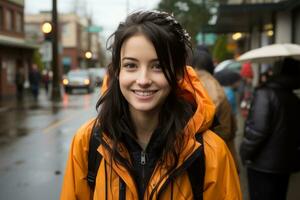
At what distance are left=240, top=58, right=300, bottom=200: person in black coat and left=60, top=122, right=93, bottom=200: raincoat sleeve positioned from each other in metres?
2.37

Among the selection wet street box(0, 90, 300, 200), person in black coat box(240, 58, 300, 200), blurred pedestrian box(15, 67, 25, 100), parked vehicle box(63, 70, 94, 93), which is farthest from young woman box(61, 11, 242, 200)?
parked vehicle box(63, 70, 94, 93)

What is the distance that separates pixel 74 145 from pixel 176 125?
1.44 ft

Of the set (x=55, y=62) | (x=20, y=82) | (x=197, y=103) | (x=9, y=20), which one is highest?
(x=9, y=20)

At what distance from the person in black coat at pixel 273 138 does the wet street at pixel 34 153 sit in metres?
3.22

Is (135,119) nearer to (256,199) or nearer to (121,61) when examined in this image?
(121,61)

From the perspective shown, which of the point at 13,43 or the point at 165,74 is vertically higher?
the point at 13,43

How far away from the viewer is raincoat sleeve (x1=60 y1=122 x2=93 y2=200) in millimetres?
2217

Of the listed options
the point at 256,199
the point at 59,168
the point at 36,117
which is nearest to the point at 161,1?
the point at 36,117

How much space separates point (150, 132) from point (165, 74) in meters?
0.29

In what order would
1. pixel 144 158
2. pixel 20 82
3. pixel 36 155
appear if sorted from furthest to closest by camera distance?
pixel 20 82, pixel 36 155, pixel 144 158

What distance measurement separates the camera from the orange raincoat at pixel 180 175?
2.09 metres

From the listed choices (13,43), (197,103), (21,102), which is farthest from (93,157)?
(13,43)

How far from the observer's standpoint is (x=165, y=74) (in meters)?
2.08

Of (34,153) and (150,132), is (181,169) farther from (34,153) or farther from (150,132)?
(34,153)
